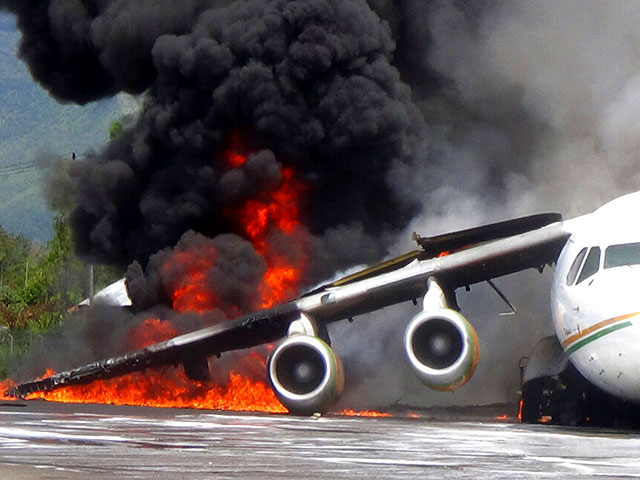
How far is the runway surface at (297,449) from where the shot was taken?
401 inches

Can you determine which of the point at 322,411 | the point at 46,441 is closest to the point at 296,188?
the point at 322,411

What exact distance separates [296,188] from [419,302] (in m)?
3.75

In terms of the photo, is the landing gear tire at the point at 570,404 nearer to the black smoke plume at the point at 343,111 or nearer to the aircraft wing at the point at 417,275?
the aircraft wing at the point at 417,275

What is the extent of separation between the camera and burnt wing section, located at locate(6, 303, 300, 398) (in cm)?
2020

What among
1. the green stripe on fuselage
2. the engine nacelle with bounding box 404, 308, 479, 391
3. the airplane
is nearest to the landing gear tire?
the airplane

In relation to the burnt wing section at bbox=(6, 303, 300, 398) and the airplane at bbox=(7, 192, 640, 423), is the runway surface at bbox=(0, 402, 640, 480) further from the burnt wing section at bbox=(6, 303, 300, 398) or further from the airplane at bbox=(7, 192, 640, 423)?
the burnt wing section at bbox=(6, 303, 300, 398)

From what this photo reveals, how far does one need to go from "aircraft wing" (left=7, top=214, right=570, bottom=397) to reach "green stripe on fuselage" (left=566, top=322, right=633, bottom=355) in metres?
2.63

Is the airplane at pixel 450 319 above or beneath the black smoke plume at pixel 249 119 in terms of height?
beneath

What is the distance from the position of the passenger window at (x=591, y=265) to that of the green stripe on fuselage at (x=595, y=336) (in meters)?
0.72

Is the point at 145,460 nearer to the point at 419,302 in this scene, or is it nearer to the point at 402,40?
the point at 419,302

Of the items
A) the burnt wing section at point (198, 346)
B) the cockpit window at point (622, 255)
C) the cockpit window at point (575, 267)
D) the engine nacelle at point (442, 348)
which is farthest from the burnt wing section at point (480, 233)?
the cockpit window at point (622, 255)

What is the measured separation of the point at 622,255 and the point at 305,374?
539 cm

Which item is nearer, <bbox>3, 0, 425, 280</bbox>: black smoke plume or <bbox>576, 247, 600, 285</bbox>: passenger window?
<bbox>576, 247, 600, 285</bbox>: passenger window

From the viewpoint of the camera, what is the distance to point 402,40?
29125mm
